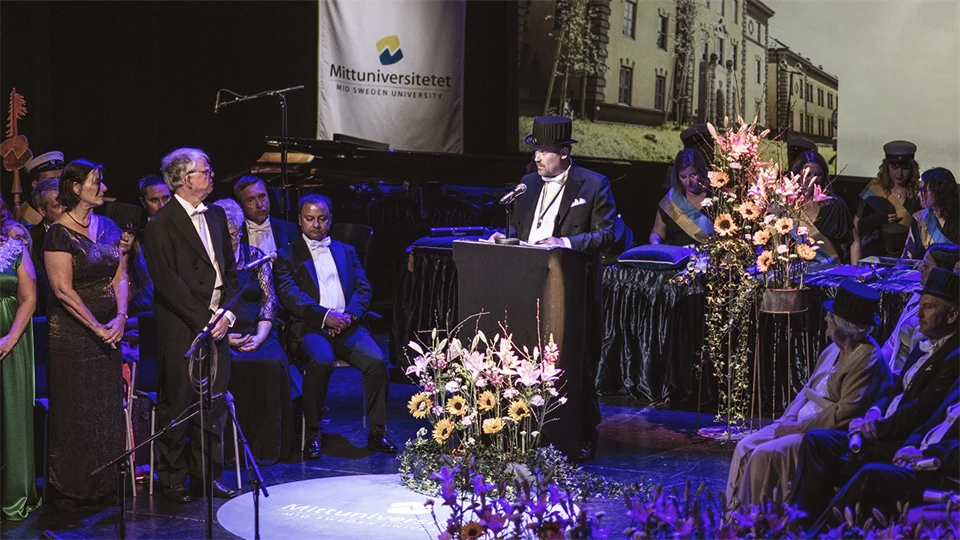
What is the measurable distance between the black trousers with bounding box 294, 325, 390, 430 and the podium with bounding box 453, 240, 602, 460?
1.03m

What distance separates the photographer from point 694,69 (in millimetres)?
11633

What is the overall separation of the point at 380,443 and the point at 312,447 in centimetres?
36

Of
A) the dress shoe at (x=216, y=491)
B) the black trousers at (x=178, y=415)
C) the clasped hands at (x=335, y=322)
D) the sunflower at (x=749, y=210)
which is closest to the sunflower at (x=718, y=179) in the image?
the sunflower at (x=749, y=210)

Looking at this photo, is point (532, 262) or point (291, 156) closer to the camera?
point (532, 262)

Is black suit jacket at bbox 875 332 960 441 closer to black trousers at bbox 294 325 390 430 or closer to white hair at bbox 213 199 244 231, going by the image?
black trousers at bbox 294 325 390 430

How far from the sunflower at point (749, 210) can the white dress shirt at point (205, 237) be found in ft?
8.53

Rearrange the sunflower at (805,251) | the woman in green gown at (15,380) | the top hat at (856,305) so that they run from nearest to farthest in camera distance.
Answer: the top hat at (856,305) → the woman in green gown at (15,380) → the sunflower at (805,251)

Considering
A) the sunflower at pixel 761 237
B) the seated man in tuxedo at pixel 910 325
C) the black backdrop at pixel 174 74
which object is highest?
the black backdrop at pixel 174 74

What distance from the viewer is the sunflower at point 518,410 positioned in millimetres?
5016

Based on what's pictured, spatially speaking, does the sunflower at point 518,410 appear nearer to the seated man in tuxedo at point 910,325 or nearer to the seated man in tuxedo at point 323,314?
the seated man in tuxedo at point 323,314

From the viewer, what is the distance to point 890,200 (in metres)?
7.78

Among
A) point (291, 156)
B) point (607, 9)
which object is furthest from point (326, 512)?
point (607, 9)

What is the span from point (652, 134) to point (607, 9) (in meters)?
1.49

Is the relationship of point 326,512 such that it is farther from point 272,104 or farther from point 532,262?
point 272,104
